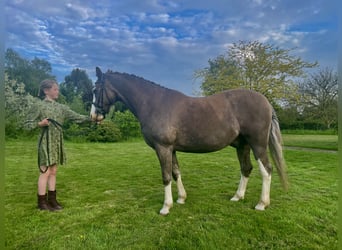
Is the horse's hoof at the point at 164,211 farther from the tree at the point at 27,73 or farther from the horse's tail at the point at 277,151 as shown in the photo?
the tree at the point at 27,73

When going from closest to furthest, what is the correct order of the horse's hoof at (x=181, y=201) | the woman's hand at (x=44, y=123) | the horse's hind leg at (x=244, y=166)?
the woman's hand at (x=44, y=123) < the horse's hoof at (x=181, y=201) < the horse's hind leg at (x=244, y=166)

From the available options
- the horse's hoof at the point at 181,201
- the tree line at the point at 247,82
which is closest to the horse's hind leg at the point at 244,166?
the horse's hoof at the point at 181,201

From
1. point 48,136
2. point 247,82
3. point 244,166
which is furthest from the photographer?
point 247,82

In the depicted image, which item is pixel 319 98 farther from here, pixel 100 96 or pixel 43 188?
pixel 43 188

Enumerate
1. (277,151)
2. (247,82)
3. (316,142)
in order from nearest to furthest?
(277,151) < (247,82) < (316,142)

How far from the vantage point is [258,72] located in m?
6.78

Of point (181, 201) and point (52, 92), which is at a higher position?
point (52, 92)

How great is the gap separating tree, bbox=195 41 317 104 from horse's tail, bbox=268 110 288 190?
11.1 ft

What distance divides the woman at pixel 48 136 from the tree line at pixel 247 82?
196 cm

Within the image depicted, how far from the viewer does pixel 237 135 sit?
9.16ft

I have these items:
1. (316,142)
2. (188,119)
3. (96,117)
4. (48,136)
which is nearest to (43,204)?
(48,136)

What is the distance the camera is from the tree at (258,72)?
6.34m

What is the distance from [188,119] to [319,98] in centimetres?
941

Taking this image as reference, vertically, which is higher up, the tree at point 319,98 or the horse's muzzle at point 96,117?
the tree at point 319,98
